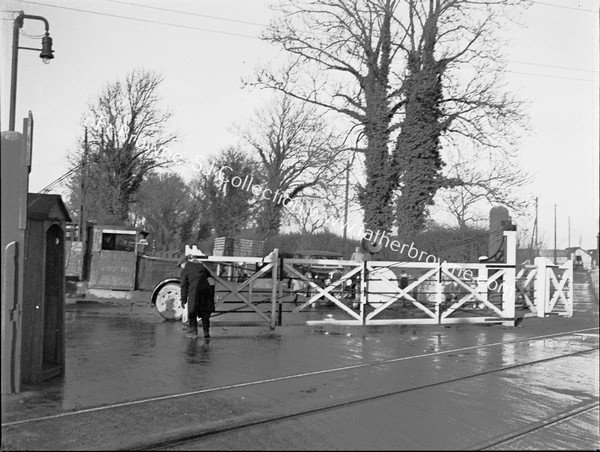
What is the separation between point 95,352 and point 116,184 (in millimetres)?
16519

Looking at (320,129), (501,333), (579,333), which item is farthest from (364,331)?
(320,129)

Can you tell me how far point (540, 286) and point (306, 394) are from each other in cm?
1310

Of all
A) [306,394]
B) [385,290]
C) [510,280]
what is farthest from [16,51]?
[510,280]

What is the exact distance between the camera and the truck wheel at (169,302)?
14711mm

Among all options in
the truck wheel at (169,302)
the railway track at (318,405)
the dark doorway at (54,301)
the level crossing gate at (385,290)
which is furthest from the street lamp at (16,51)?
the railway track at (318,405)

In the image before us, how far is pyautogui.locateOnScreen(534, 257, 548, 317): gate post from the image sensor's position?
18.3 meters

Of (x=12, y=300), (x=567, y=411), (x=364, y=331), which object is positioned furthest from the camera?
(x=364, y=331)

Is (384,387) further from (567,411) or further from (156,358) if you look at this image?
(156,358)

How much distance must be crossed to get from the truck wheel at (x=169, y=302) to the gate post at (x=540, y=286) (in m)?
10.3

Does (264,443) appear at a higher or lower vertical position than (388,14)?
lower

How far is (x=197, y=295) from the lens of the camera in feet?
37.7

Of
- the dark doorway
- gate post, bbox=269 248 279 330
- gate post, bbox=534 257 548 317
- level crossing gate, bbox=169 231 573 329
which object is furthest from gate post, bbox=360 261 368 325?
the dark doorway

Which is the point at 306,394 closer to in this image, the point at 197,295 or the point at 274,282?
the point at 197,295

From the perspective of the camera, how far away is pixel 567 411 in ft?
22.6
